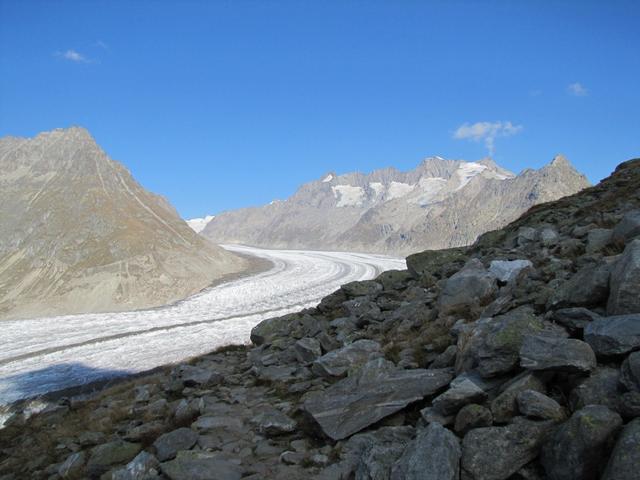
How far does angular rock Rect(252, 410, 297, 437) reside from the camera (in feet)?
25.7

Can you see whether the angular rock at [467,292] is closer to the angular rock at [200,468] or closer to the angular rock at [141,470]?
the angular rock at [200,468]

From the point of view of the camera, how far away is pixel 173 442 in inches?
310

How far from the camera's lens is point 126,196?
214 feet

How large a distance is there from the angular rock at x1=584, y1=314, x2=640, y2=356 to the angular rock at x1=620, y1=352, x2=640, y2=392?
404mm

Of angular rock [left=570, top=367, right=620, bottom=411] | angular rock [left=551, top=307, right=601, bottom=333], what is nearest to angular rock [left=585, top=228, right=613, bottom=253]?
angular rock [left=551, top=307, right=601, bottom=333]

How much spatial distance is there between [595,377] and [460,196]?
512ft

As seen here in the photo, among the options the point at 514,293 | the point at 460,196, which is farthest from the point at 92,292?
the point at 460,196

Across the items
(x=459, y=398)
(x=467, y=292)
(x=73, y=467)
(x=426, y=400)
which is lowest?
(x=73, y=467)

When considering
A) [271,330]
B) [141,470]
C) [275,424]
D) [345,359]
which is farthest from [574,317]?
[271,330]

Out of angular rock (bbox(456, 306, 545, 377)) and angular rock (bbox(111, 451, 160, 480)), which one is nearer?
angular rock (bbox(456, 306, 545, 377))

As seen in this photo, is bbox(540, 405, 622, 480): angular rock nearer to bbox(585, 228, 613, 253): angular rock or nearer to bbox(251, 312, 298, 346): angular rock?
bbox(585, 228, 613, 253): angular rock

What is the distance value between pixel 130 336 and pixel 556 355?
26732mm

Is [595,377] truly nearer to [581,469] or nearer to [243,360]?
[581,469]

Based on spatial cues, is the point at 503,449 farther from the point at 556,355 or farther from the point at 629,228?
the point at 629,228
